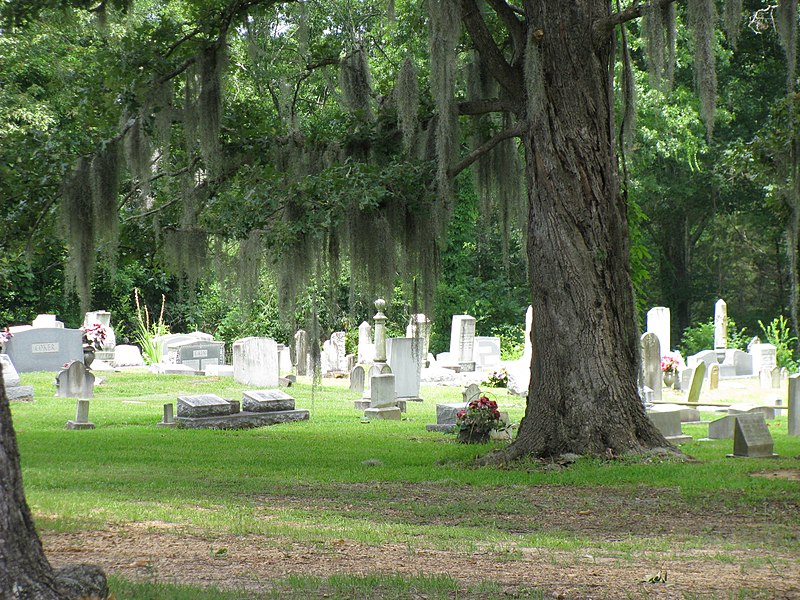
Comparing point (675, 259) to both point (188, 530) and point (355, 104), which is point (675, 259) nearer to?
point (355, 104)

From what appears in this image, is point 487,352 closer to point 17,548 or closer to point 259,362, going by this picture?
point 259,362

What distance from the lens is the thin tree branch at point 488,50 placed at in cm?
954

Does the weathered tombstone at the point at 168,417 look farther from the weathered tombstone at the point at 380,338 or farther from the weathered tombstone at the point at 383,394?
the weathered tombstone at the point at 380,338

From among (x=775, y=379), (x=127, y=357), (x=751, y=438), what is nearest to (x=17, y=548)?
(x=751, y=438)

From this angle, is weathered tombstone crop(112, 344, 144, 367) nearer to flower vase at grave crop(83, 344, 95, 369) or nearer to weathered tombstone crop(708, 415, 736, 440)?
flower vase at grave crop(83, 344, 95, 369)

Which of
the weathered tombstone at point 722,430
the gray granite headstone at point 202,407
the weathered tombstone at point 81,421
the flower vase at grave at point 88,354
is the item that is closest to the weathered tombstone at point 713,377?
the weathered tombstone at point 722,430

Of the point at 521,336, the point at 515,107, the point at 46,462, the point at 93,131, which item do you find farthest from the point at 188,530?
the point at 521,336

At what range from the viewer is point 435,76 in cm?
877

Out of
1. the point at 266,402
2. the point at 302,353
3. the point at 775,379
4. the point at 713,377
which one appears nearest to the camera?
the point at 266,402

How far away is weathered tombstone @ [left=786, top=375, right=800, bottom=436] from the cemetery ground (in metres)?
1.09

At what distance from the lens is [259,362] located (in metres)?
19.0

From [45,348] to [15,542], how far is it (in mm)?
19585

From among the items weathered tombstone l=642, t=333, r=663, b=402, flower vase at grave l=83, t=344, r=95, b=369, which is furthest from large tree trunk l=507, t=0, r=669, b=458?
flower vase at grave l=83, t=344, r=95, b=369

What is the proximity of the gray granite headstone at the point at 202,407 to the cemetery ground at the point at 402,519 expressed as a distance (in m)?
1.50
